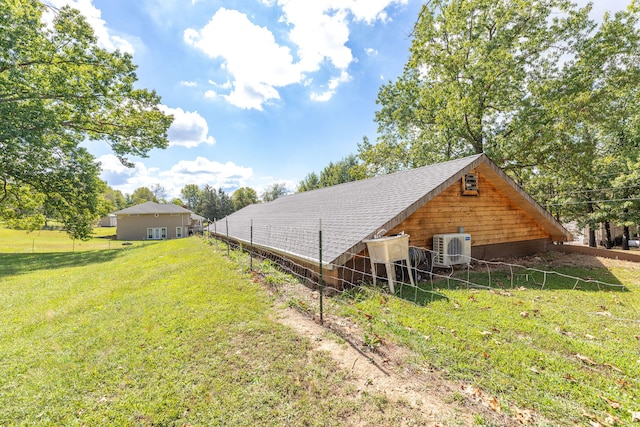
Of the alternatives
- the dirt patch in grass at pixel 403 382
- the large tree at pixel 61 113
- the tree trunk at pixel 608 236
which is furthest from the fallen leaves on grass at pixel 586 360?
the tree trunk at pixel 608 236

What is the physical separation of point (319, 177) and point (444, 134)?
34533 millimetres

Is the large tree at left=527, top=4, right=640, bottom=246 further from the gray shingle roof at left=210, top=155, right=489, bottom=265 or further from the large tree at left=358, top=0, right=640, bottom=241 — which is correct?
the gray shingle roof at left=210, top=155, right=489, bottom=265

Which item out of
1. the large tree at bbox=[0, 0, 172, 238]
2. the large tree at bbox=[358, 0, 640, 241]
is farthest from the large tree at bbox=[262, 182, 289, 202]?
the large tree at bbox=[358, 0, 640, 241]

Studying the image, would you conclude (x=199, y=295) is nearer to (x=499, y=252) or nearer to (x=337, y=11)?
(x=499, y=252)

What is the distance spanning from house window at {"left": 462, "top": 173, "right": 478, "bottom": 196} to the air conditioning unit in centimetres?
157

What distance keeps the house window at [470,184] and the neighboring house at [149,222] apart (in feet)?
114

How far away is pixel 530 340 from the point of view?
3.64 meters

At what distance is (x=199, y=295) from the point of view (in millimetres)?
6109

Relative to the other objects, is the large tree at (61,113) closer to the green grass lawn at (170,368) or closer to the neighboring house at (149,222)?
the green grass lawn at (170,368)

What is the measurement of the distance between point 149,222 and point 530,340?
38.2m

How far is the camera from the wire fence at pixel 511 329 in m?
2.59

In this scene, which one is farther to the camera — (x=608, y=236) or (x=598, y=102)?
(x=608, y=236)

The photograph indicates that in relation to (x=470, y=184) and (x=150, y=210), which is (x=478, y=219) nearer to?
(x=470, y=184)

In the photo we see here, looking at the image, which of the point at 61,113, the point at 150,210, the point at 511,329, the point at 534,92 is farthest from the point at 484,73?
the point at 150,210
